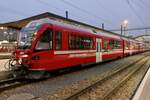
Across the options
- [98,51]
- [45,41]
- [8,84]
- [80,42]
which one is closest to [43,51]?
[45,41]

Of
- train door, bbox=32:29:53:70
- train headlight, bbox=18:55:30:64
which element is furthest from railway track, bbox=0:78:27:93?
train door, bbox=32:29:53:70

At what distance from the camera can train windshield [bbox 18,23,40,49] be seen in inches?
532

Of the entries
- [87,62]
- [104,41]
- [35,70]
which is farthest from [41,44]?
[104,41]

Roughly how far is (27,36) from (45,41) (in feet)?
3.19

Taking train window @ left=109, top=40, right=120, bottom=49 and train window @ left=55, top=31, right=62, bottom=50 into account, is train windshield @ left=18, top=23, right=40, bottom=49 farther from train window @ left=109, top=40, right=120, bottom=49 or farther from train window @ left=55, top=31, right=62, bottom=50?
train window @ left=109, top=40, right=120, bottom=49

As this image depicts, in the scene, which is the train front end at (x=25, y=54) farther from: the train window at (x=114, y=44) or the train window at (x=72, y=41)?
the train window at (x=114, y=44)

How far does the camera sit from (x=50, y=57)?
14.0 m

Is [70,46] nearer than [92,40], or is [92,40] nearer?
[70,46]

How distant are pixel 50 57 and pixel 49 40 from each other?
Result: 869 mm

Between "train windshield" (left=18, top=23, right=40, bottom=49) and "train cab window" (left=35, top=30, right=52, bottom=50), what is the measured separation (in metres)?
0.40

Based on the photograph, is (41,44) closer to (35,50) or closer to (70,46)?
(35,50)

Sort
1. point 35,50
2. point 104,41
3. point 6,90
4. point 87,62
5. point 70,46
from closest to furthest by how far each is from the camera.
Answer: point 6,90, point 35,50, point 70,46, point 87,62, point 104,41

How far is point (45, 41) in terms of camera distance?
13.7m

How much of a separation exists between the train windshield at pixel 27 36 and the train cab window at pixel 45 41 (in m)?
0.40
